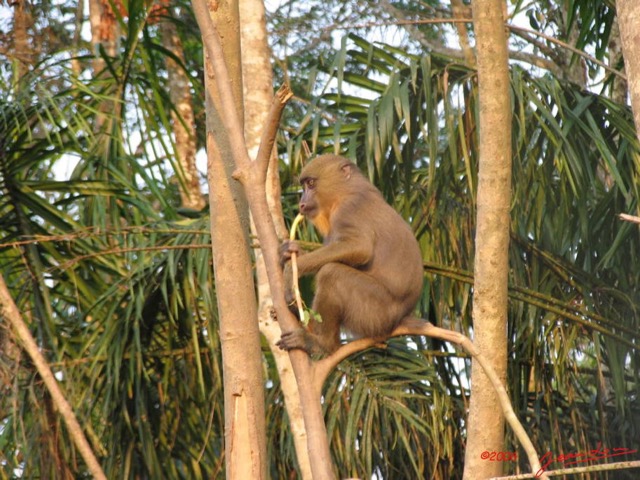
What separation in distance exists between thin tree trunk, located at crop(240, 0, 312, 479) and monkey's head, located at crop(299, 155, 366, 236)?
19cm

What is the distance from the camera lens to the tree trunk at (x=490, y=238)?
3951 millimetres

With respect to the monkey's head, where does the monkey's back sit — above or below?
below

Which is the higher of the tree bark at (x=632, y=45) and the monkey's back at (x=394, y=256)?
the tree bark at (x=632, y=45)

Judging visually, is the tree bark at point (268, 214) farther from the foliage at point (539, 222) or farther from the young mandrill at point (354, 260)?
the foliage at point (539, 222)

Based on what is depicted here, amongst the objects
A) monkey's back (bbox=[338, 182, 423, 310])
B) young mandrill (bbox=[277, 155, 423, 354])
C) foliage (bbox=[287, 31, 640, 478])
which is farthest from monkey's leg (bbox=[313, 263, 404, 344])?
foliage (bbox=[287, 31, 640, 478])

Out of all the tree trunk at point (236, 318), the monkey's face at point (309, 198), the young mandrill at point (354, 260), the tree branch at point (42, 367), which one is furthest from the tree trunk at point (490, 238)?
the tree branch at point (42, 367)

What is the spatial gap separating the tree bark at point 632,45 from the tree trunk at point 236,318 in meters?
1.23

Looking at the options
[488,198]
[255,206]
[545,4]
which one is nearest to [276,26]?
[545,4]

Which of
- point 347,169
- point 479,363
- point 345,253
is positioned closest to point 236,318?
point 479,363

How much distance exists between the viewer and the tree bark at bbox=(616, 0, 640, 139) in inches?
101

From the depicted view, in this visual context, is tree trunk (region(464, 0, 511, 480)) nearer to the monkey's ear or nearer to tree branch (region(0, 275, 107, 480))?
the monkey's ear

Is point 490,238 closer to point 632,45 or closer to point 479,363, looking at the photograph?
point 479,363

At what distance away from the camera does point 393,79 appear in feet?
18.3

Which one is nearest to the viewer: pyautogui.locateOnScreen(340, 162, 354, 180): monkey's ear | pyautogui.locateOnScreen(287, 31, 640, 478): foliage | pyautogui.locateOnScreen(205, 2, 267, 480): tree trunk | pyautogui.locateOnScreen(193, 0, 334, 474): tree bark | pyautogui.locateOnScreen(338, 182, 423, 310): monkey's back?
pyautogui.locateOnScreen(193, 0, 334, 474): tree bark
